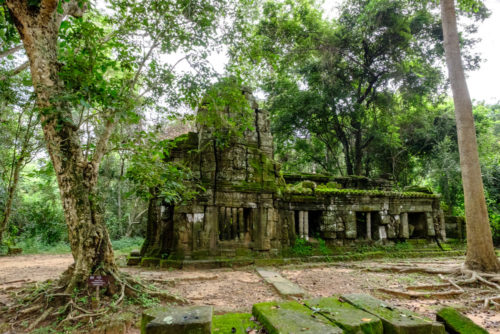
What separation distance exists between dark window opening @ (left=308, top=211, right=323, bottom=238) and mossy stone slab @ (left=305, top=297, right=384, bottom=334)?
7.71 meters

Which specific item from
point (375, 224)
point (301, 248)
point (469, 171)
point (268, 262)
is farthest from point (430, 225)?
point (268, 262)

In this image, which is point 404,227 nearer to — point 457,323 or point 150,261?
point 150,261

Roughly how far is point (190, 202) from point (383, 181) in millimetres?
10394

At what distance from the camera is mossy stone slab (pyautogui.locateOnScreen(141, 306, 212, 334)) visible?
1457 millimetres

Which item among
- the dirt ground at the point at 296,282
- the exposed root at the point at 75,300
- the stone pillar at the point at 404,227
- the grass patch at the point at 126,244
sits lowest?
the grass patch at the point at 126,244

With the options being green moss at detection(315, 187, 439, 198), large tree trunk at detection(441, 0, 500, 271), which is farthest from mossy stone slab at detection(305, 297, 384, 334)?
green moss at detection(315, 187, 439, 198)

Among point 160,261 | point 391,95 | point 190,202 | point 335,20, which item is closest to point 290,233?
point 190,202

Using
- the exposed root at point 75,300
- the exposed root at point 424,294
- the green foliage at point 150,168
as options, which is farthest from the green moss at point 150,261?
the exposed root at point 424,294

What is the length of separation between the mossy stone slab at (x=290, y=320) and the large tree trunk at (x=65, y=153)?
3.40 meters

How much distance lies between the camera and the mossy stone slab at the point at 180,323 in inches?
57.4

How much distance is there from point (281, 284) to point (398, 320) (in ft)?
14.7

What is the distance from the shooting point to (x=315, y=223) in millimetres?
9805

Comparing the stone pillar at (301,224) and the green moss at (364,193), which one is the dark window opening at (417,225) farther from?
the stone pillar at (301,224)

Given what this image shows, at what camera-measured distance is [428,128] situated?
1579 centimetres
